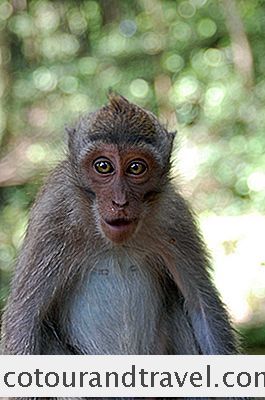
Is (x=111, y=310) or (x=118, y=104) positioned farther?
(x=111, y=310)

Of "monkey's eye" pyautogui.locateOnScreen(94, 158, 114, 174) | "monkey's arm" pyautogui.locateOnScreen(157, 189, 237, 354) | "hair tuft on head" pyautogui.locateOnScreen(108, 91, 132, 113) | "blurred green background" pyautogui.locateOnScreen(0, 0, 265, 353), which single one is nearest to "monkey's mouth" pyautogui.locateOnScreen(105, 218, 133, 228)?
"monkey's eye" pyautogui.locateOnScreen(94, 158, 114, 174)

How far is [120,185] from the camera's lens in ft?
15.4

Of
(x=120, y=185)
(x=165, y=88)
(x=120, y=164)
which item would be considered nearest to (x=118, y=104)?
(x=120, y=164)

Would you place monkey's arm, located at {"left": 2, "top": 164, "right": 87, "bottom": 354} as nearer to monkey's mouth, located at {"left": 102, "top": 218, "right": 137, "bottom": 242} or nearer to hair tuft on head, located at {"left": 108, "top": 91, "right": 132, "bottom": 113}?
monkey's mouth, located at {"left": 102, "top": 218, "right": 137, "bottom": 242}

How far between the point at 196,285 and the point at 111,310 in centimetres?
56

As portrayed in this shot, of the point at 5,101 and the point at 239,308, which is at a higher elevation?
the point at 5,101

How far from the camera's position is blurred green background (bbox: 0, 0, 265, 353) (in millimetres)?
11609

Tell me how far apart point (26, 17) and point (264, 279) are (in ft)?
18.6

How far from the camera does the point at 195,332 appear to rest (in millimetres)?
5527

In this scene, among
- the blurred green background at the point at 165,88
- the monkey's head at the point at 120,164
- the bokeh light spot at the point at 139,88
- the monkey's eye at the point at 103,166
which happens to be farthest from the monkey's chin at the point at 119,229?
the bokeh light spot at the point at 139,88

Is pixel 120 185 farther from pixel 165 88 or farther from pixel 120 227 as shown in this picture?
pixel 165 88

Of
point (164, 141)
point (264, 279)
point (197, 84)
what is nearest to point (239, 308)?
point (264, 279)

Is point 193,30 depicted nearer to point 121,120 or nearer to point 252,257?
point 252,257

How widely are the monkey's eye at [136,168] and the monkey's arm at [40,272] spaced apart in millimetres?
Answer: 492
